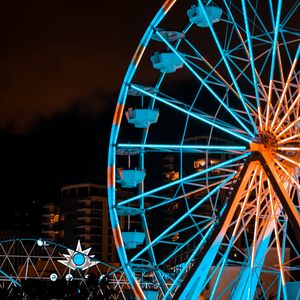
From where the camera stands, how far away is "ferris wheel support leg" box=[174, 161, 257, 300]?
35312 mm

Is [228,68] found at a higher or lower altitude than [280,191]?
higher

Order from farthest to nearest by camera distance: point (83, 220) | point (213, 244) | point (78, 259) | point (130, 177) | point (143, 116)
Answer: point (83, 220) < point (78, 259) < point (143, 116) < point (130, 177) < point (213, 244)

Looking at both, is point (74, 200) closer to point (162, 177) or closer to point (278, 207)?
point (162, 177)

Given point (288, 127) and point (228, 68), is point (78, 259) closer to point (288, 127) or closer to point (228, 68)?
point (228, 68)

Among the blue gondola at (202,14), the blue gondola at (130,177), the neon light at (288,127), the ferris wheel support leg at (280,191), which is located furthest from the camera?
the blue gondola at (130,177)

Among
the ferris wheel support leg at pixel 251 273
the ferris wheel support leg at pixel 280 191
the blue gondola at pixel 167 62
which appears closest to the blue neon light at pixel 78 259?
the blue gondola at pixel 167 62

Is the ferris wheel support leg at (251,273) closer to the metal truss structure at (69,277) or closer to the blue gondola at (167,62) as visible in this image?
the blue gondola at (167,62)

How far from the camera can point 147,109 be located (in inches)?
1663

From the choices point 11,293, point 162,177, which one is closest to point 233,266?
point 11,293

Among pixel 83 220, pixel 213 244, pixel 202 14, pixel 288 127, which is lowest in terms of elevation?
pixel 83 220

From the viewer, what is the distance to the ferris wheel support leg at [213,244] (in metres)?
35.3

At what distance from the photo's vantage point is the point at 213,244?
35219mm

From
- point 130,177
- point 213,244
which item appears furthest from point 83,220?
point 213,244

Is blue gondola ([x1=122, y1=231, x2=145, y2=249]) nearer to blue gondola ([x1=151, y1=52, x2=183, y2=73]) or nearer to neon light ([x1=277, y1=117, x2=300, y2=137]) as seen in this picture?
blue gondola ([x1=151, y1=52, x2=183, y2=73])
